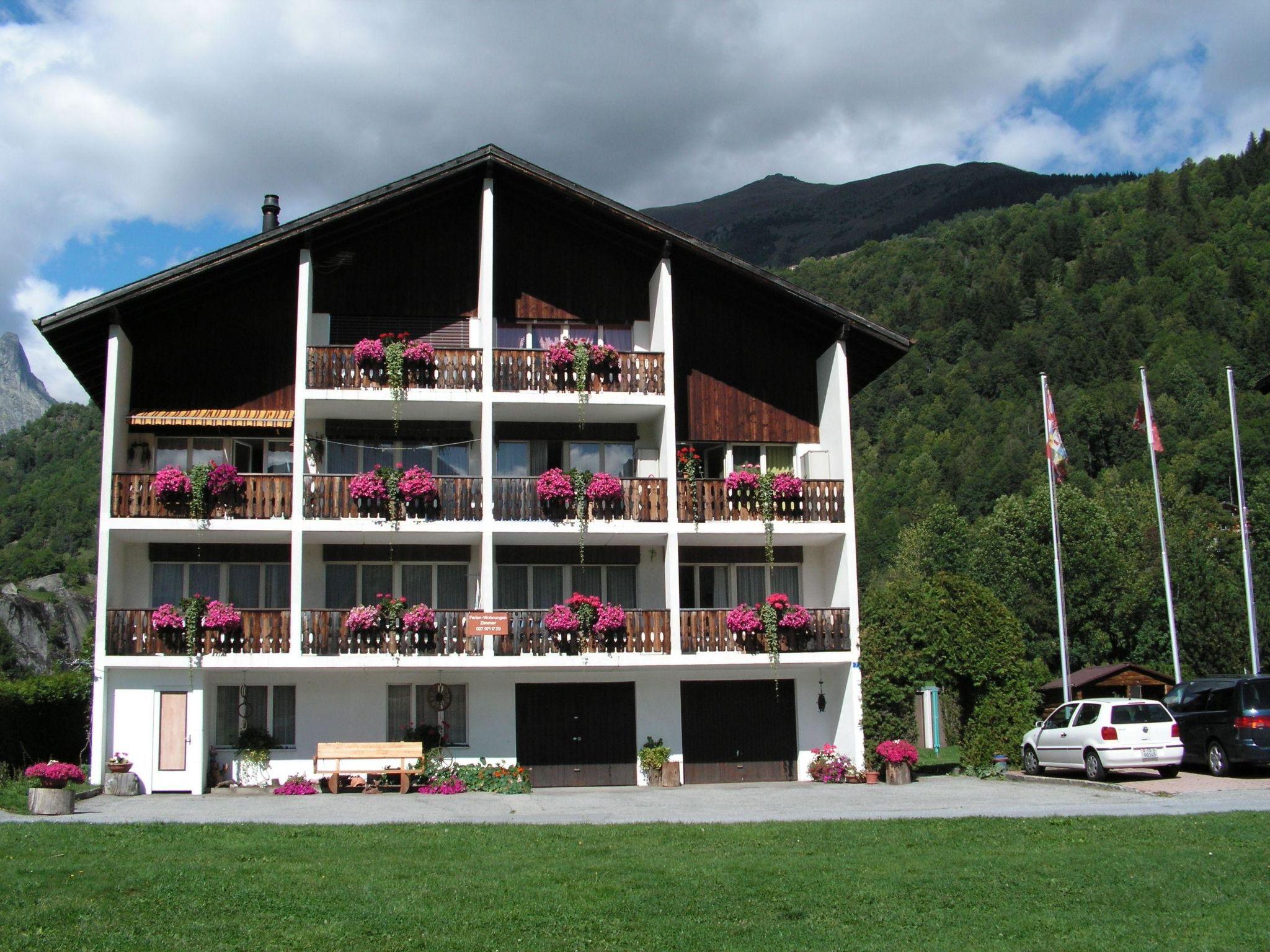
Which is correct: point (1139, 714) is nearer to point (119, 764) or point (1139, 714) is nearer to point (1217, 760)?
point (1217, 760)

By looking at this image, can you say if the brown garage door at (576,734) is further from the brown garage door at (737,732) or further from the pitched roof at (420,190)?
the pitched roof at (420,190)

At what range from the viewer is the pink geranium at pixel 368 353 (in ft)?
91.2

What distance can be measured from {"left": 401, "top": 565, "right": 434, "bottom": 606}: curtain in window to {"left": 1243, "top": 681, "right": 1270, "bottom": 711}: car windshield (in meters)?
17.0

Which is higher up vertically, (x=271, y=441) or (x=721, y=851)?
(x=271, y=441)

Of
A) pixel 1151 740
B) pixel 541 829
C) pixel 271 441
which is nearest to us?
pixel 541 829

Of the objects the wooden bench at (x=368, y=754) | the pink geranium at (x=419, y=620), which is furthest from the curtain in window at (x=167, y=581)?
the pink geranium at (x=419, y=620)

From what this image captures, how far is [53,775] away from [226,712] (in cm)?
830

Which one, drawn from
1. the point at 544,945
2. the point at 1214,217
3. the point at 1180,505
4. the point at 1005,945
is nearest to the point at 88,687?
the point at 544,945

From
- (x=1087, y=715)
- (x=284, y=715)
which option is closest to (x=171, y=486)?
(x=284, y=715)

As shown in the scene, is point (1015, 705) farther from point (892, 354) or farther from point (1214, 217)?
point (1214, 217)

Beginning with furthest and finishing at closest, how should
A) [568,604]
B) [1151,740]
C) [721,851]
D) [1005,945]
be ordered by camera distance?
[568,604]
[1151,740]
[721,851]
[1005,945]

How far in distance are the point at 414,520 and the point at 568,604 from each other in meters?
3.80

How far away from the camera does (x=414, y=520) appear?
90.2 feet

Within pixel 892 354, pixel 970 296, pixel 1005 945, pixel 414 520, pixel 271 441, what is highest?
pixel 970 296
